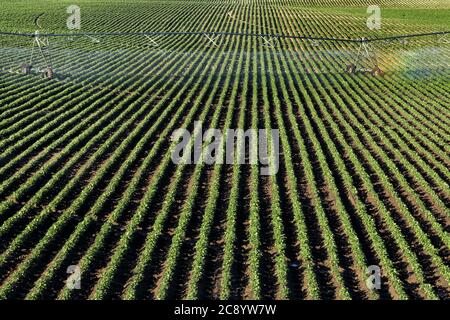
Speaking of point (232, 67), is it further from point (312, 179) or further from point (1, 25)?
point (1, 25)

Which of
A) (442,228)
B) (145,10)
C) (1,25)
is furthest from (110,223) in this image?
(145,10)

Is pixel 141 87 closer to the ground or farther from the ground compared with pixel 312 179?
farther from the ground
